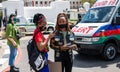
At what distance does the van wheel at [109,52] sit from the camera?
945 centimetres

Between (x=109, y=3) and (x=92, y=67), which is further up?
(x=109, y=3)

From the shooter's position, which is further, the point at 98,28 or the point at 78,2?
the point at 78,2

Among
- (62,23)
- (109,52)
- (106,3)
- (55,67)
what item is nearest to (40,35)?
(55,67)

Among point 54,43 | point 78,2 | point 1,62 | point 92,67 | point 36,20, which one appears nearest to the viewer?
point 36,20

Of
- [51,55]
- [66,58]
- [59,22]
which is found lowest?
[51,55]

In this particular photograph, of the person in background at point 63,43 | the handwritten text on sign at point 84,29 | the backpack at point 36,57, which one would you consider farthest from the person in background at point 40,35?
the handwritten text on sign at point 84,29

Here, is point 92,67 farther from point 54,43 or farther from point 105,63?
point 54,43

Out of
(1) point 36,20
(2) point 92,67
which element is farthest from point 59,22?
(2) point 92,67

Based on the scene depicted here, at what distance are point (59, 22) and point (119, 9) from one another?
16.7 feet

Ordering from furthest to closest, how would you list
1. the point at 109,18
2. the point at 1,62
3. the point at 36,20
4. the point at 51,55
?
1. the point at 51,55
2. the point at 1,62
3. the point at 109,18
4. the point at 36,20

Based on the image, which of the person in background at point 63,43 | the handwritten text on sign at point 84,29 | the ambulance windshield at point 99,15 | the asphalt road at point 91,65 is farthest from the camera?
the ambulance windshield at point 99,15

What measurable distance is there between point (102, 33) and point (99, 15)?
1085 mm

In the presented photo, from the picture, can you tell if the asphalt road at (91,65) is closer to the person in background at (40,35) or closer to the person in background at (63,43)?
the person in background at (63,43)

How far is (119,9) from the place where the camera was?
991 centimetres
